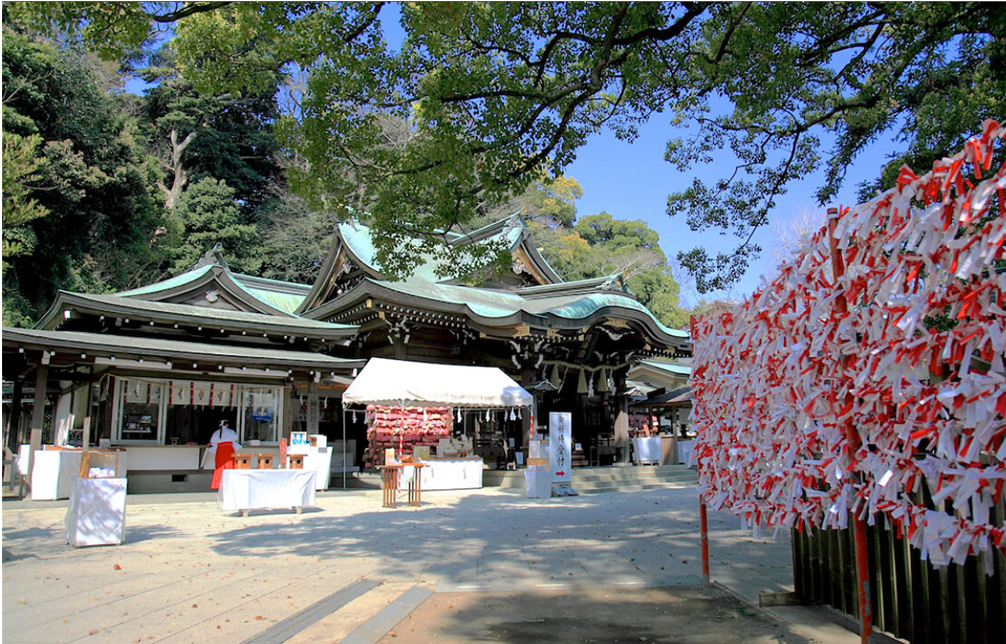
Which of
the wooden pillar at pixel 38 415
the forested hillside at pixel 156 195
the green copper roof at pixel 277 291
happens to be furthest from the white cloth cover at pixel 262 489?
the green copper roof at pixel 277 291

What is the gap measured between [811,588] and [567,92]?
5.82m

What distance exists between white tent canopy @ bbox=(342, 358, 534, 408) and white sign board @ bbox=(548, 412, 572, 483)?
2.63 feet

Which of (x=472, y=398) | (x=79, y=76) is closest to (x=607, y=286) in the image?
(x=472, y=398)

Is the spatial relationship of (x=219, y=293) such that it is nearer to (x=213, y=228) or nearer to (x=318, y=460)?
(x=318, y=460)

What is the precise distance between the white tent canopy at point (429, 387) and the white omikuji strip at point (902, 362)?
34.9 ft

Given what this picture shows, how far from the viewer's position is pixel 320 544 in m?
7.40

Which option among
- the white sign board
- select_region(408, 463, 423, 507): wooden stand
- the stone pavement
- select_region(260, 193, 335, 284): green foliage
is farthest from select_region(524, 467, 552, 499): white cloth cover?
select_region(260, 193, 335, 284): green foliage

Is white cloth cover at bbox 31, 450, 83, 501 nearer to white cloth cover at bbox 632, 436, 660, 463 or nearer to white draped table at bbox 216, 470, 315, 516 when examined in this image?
white draped table at bbox 216, 470, 315, 516

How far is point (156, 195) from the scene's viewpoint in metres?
24.1

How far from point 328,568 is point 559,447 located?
9.13m

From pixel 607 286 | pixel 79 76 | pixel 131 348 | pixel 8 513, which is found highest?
pixel 79 76

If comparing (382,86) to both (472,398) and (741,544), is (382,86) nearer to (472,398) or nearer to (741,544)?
(741,544)

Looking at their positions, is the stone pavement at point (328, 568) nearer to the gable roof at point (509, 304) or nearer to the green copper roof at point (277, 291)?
the gable roof at point (509, 304)

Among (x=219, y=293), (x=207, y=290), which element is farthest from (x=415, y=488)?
(x=207, y=290)
